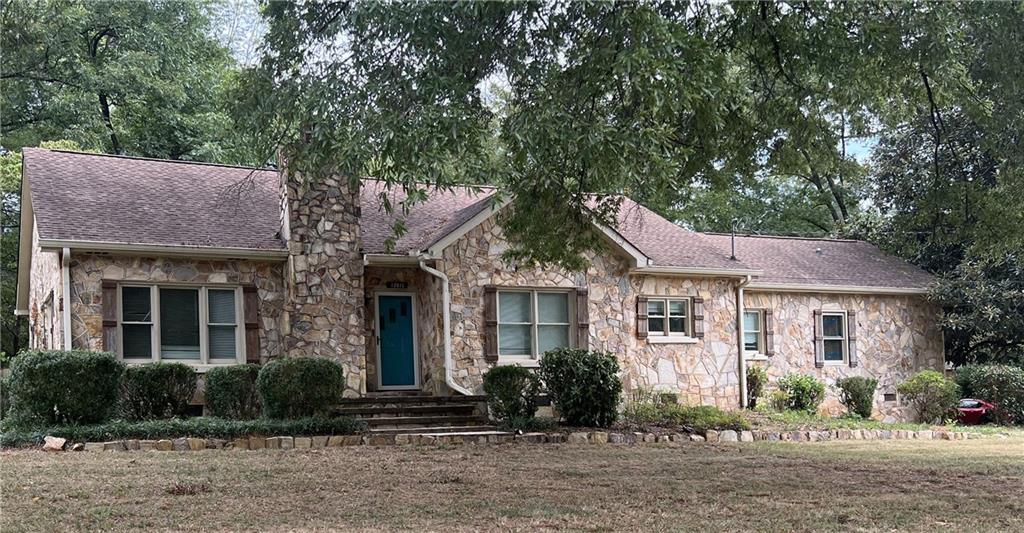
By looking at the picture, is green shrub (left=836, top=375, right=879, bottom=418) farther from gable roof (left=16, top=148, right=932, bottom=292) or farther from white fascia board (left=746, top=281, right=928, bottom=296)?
gable roof (left=16, top=148, right=932, bottom=292)

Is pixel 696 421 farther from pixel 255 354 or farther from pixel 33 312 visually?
pixel 33 312

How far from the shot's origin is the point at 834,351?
807 inches

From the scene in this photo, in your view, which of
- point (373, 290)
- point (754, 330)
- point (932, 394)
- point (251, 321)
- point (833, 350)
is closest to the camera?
point (251, 321)

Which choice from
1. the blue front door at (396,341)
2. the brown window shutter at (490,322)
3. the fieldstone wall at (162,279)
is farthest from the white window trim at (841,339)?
the fieldstone wall at (162,279)

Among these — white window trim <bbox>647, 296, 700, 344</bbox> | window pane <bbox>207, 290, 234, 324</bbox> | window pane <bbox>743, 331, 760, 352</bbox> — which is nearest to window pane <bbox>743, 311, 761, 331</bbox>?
window pane <bbox>743, 331, 760, 352</bbox>

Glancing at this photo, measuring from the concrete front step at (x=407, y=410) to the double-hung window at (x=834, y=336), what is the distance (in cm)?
900

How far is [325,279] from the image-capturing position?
1490 cm

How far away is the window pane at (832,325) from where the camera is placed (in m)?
20.5

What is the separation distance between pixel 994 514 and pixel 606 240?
956 centimetres

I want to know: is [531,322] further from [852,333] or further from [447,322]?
[852,333]

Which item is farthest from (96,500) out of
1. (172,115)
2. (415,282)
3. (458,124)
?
(172,115)

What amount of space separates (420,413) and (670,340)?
5.32 metres

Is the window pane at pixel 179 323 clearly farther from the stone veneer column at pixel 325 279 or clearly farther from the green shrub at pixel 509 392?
the green shrub at pixel 509 392

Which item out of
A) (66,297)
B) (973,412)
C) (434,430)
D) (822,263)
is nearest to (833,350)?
(822,263)
